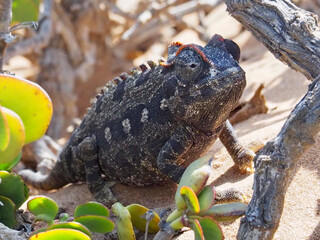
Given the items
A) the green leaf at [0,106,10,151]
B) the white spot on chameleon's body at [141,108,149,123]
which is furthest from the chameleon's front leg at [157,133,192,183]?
the green leaf at [0,106,10,151]

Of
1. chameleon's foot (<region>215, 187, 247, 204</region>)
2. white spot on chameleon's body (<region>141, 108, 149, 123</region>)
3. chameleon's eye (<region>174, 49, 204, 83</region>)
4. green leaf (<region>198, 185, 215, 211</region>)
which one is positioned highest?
chameleon's eye (<region>174, 49, 204, 83</region>)

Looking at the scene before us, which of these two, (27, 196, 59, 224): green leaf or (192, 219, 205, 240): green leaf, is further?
(27, 196, 59, 224): green leaf

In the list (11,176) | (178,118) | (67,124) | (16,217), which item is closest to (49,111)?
(11,176)

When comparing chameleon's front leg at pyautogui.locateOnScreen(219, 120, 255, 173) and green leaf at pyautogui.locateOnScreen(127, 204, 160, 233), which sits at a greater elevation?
green leaf at pyautogui.locateOnScreen(127, 204, 160, 233)

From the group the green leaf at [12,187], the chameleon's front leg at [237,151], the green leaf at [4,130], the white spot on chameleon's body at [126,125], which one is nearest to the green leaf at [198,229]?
the green leaf at [4,130]

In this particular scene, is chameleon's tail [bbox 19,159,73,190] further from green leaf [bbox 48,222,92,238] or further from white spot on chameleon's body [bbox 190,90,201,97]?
green leaf [bbox 48,222,92,238]

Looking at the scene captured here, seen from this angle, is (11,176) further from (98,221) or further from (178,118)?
(178,118)
